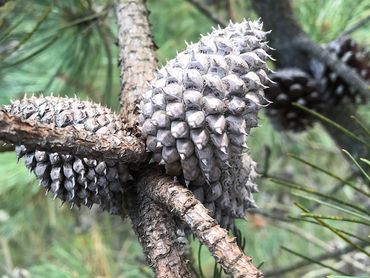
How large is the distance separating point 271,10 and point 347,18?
0.85 feet

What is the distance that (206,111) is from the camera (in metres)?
0.58

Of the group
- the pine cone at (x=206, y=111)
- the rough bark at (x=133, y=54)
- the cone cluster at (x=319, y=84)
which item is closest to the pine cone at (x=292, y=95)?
the cone cluster at (x=319, y=84)

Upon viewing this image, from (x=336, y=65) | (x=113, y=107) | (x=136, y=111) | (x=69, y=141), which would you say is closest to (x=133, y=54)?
(x=136, y=111)

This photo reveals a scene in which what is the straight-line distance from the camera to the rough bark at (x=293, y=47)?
1.13m

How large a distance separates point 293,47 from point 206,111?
2.09 feet

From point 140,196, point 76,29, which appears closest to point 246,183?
Answer: point 140,196

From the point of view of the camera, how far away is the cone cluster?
3.89ft

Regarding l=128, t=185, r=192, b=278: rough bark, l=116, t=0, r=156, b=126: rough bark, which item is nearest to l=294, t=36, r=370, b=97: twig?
l=116, t=0, r=156, b=126: rough bark

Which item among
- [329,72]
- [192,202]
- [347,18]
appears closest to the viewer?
[192,202]

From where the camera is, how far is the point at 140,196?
1.93 feet

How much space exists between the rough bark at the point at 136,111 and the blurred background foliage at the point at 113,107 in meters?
0.05

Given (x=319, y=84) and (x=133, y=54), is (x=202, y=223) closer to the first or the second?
(x=133, y=54)

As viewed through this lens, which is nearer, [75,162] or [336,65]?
[75,162]

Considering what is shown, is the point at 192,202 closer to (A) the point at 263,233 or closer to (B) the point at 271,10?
(B) the point at 271,10
